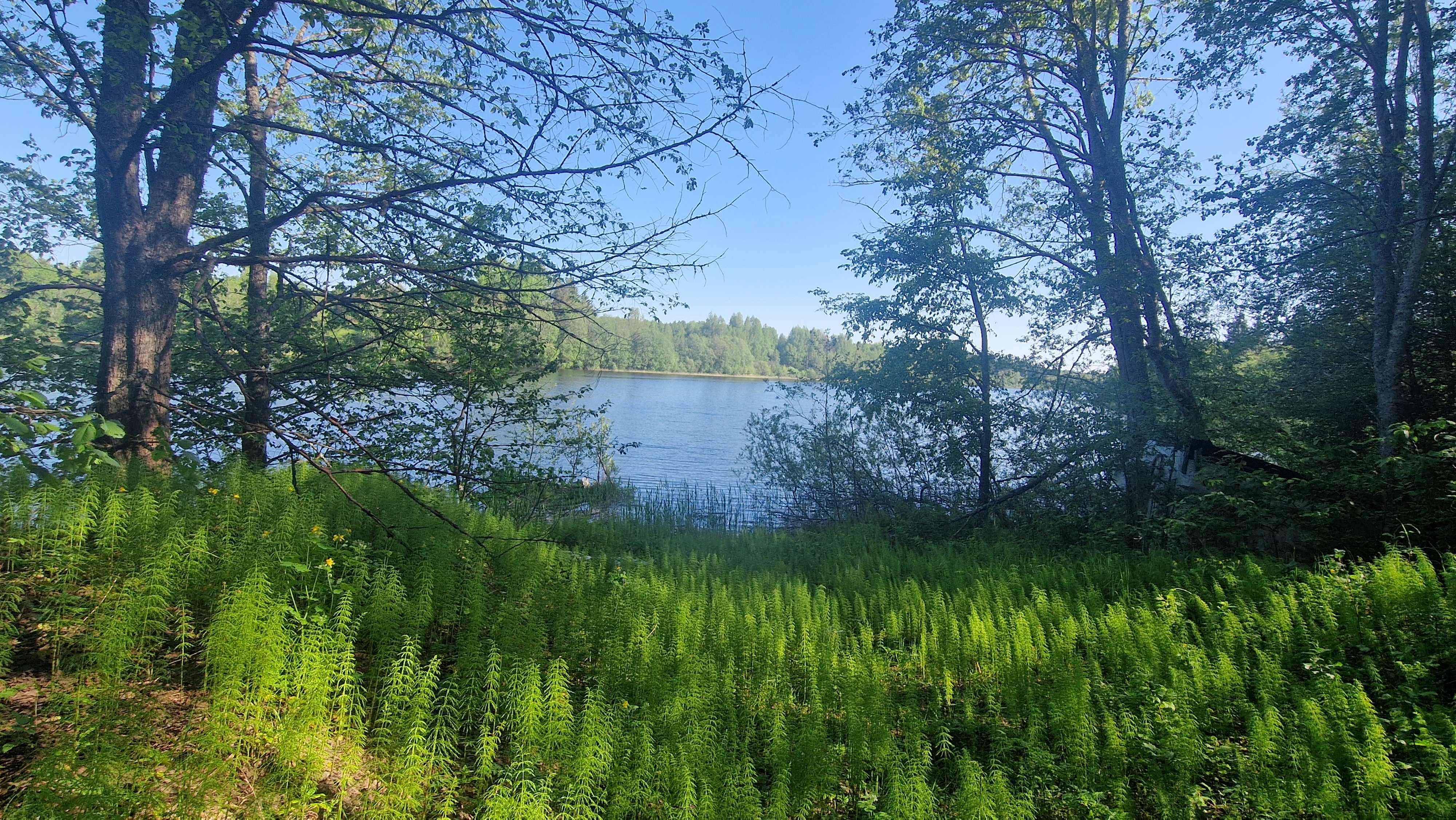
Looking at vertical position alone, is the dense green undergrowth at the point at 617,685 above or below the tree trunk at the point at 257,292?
below

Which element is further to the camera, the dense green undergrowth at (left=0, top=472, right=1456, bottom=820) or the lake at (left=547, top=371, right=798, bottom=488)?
the lake at (left=547, top=371, right=798, bottom=488)

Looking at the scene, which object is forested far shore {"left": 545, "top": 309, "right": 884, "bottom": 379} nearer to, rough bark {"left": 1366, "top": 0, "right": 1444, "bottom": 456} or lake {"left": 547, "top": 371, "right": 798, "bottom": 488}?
lake {"left": 547, "top": 371, "right": 798, "bottom": 488}

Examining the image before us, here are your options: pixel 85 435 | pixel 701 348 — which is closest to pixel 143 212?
pixel 85 435

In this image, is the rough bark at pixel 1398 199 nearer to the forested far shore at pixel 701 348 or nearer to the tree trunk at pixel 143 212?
the forested far shore at pixel 701 348

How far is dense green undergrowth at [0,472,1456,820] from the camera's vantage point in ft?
8.91

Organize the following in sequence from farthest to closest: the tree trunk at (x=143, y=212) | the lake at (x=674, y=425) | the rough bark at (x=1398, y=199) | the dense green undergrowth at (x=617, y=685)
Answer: the lake at (x=674, y=425) → the rough bark at (x=1398, y=199) → the tree trunk at (x=143, y=212) → the dense green undergrowth at (x=617, y=685)

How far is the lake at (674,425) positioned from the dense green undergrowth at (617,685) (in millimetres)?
5721

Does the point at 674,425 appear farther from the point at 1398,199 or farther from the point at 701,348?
the point at 701,348

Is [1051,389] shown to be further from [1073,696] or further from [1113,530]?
[1073,696]

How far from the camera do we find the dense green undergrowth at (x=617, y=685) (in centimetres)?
272

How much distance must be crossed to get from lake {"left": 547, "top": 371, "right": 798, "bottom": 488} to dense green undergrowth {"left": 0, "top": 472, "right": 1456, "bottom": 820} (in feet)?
18.8

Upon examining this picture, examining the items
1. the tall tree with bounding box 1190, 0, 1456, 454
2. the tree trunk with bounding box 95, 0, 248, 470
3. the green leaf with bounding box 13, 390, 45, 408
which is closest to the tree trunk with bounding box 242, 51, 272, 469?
Result: the tree trunk with bounding box 95, 0, 248, 470

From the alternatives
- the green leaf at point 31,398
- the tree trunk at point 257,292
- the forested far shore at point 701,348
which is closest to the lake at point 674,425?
the forested far shore at point 701,348

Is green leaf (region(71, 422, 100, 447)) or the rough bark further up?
the rough bark
